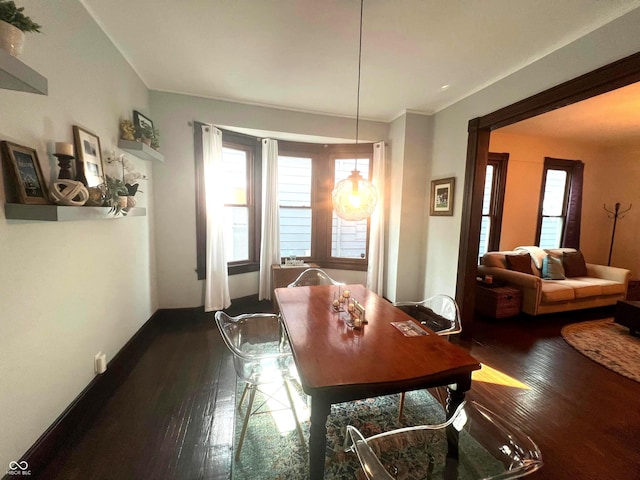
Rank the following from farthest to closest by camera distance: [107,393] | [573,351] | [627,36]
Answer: [573,351]
[107,393]
[627,36]

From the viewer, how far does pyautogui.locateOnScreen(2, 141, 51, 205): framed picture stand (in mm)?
1232

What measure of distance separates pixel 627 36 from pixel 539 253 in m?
3.31

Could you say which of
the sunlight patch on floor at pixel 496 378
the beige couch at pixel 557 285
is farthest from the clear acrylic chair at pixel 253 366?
the beige couch at pixel 557 285

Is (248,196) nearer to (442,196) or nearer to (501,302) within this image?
(442,196)

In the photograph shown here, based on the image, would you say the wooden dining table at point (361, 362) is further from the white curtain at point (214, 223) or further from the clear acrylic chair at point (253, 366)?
the white curtain at point (214, 223)

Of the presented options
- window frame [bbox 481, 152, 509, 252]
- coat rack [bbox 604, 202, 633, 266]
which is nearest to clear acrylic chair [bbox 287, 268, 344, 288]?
window frame [bbox 481, 152, 509, 252]

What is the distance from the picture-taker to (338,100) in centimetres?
325

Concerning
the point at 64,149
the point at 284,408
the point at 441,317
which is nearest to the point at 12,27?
the point at 64,149

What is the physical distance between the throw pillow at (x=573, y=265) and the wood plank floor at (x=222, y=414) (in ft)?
6.37

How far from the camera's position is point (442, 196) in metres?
3.33

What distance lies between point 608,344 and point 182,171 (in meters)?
5.46

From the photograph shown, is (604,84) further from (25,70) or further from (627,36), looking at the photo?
(25,70)

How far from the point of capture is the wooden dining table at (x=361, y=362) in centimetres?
112

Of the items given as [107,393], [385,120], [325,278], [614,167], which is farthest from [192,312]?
[614,167]
